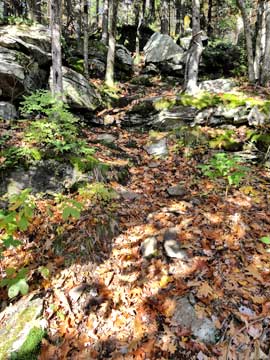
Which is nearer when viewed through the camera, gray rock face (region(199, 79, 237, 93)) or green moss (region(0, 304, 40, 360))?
green moss (region(0, 304, 40, 360))

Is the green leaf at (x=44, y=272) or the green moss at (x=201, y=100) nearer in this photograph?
the green leaf at (x=44, y=272)

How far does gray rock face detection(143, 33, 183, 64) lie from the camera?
15334mm

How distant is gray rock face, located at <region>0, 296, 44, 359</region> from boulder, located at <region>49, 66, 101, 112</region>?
658cm

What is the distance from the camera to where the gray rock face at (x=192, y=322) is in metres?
2.89

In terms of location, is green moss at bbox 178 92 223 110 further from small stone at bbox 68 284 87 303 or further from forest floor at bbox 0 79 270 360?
small stone at bbox 68 284 87 303

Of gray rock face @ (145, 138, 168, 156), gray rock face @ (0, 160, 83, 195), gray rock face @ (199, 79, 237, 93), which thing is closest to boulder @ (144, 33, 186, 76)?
gray rock face @ (199, 79, 237, 93)

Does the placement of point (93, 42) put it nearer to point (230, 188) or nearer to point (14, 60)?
point (14, 60)

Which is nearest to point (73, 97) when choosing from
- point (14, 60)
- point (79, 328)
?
point (14, 60)

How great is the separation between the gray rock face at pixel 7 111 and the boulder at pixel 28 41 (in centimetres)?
241

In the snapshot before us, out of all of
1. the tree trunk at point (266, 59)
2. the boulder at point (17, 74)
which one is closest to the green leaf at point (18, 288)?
the boulder at point (17, 74)

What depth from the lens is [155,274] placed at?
3695 millimetres

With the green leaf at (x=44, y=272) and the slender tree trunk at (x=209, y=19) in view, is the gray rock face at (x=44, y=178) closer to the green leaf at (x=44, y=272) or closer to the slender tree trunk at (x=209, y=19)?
the green leaf at (x=44, y=272)

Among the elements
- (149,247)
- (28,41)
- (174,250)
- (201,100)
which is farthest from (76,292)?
(28,41)

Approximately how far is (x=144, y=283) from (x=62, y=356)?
126 cm
